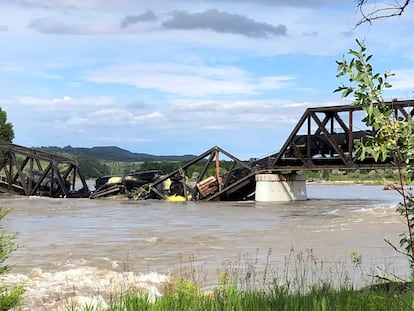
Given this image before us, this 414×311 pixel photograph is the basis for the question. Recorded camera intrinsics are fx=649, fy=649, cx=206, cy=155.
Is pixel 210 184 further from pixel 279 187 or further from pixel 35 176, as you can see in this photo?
pixel 35 176

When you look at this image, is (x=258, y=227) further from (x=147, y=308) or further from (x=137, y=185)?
(x=137, y=185)

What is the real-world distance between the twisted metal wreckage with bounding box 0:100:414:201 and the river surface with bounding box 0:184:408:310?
5458 mm

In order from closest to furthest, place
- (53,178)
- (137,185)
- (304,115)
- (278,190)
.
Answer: (304,115) → (278,190) → (137,185) → (53,178)

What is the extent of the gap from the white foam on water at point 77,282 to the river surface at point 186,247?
0.08 ft

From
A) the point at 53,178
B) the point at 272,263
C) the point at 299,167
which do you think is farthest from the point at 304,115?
the point at 272,263

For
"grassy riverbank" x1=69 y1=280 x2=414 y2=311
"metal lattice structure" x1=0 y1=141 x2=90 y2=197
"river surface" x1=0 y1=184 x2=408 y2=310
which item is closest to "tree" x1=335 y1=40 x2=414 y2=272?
"grassy riverbank" x1=69 y1=280 x2=414 y2=311

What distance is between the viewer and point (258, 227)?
2964 cm

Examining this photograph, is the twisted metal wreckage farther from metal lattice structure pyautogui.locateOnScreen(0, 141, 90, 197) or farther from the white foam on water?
the white foam on water

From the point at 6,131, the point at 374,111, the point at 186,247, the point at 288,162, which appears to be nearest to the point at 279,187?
the point at 288,162

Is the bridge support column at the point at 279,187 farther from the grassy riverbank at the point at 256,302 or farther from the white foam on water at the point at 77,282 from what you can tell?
the grassy riverbank at the point at 256,302

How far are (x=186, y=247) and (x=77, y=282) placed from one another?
8086 mm

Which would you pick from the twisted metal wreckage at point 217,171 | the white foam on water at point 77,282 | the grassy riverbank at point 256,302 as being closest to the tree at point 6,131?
the twisted metal wreckage at point 217,171

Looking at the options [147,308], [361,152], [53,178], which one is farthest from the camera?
[53,178]

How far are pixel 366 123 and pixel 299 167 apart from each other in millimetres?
43981
